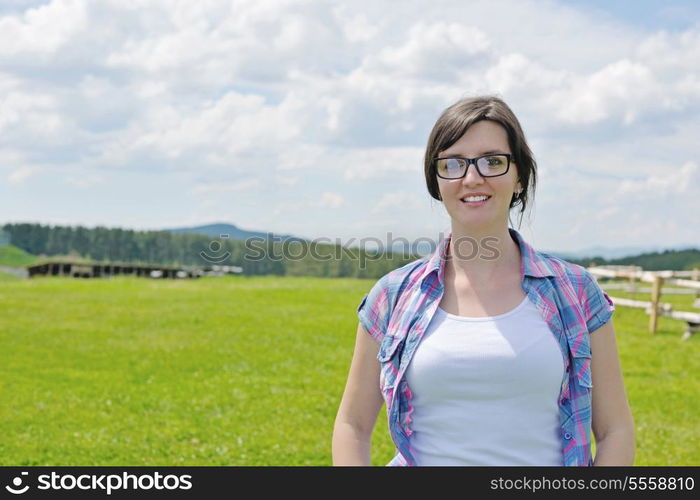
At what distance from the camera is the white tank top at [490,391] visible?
286 cm

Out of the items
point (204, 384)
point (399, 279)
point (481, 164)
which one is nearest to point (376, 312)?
point (399, 279)

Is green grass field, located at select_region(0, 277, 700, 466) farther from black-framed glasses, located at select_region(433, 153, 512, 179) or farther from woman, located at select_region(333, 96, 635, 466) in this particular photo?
black-framed glasses, located at select_region(433, 153, 512, 179)

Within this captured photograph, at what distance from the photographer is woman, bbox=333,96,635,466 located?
113 inches

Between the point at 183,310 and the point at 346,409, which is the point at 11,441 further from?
the point at 183,310

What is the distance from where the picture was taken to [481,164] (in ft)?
9.80

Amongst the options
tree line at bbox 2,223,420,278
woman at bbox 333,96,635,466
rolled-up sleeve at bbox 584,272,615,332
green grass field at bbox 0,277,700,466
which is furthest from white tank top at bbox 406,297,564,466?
tree line at bbox 2,223,420,278

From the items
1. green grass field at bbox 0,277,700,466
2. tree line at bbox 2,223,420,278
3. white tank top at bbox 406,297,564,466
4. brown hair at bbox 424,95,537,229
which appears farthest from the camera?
tree line at bbox 2,223,420,278

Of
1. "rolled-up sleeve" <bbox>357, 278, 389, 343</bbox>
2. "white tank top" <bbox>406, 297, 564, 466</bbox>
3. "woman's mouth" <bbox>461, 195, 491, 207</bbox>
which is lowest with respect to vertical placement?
"white tank top" <bbox>406, 297, 564, 466</bbox>

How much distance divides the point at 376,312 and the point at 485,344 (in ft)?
1.67

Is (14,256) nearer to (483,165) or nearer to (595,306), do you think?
(483,165)

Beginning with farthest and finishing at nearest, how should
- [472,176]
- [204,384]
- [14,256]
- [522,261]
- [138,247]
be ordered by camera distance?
[14,256], [138,247], [204,384], [522,261], [472,176]

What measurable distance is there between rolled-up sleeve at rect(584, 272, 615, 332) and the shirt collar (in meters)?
0.17

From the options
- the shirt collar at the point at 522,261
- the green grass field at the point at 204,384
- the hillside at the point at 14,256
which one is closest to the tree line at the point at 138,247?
the hillside at the point at 14,256

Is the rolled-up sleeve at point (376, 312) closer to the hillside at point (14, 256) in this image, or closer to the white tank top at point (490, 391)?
the white tank top at point (490, 391)
